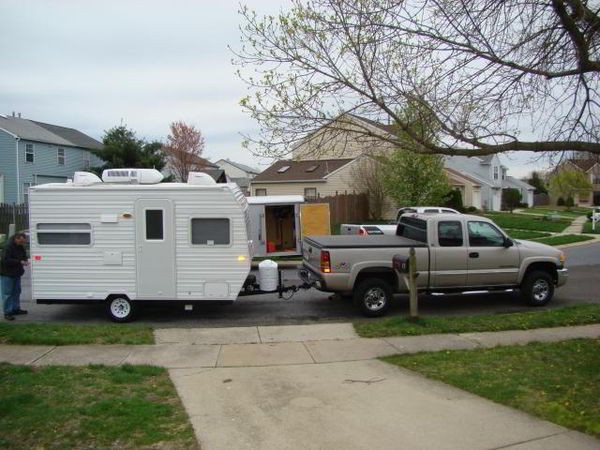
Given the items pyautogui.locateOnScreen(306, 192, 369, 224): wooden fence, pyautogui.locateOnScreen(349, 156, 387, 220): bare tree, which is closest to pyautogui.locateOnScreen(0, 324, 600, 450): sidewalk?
pyautogui.locateOnScreen(306, 192, 369, 224): wooden fence

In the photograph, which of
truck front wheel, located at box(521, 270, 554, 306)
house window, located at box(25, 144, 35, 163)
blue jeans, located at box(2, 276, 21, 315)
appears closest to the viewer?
blue jeans, located at box(2, 276, 21, 315)

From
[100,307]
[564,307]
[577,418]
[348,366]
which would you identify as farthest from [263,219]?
[577,418]

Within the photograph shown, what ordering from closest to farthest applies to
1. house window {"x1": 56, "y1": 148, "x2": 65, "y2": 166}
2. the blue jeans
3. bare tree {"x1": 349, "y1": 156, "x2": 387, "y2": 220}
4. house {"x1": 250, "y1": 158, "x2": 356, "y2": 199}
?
the blue jeans
bare tree {"x1": 349, "y1": 156, "x2": 387, "y2": 220}
house {"x1": 250, "y1": 158, "x2": 356, "y2": 199}
house window {"x1": 56, "y1": 148, "x2": 65, "y2": 166}

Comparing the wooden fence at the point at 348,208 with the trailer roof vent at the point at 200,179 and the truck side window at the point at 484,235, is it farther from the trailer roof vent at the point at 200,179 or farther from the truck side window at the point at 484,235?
the trailer roof vent at the point at 200,179

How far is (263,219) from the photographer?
1891 cm

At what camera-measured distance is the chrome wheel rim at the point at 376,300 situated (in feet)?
33.6

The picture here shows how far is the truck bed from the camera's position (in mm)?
10203

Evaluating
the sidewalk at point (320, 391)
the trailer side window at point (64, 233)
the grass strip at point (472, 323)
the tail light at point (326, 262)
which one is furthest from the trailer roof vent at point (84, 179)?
the grass strip at point (472, 323)

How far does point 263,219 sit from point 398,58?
1115 cm

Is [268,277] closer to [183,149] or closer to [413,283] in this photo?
[413,283]

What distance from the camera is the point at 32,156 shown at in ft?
114

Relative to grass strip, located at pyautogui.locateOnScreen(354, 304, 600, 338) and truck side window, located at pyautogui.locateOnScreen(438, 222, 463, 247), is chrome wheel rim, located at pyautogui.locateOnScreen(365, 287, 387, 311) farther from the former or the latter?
truck side window, located at pyautogui.locateOnScreen(438, 222, 463, 247)

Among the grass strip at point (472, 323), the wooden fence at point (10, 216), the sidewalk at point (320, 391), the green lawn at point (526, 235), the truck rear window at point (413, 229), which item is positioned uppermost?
the wooden fence at point (10, 216)

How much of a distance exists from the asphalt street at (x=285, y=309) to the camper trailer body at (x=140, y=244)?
0.62 m
